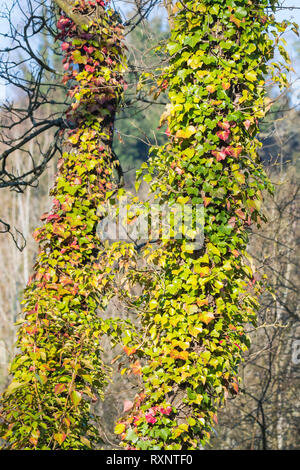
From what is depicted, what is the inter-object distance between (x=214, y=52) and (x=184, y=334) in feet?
6.02

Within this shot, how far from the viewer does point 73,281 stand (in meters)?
4.02

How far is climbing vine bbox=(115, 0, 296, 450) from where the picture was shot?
3014mm

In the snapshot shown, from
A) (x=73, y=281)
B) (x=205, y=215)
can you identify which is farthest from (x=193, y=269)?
(x=73, y=281)

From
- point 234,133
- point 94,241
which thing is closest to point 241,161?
point 234,133

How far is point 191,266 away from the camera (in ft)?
10.2

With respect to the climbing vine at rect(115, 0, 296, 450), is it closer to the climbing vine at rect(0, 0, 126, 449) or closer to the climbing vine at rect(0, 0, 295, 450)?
the climbing vine at rect(0, 0, 295, 450)

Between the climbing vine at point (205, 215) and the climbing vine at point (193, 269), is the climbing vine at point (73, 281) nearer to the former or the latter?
the climbing vine at point (193, 269)

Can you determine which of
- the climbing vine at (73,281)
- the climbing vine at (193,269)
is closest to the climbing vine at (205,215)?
the climbing vine at (193,269)

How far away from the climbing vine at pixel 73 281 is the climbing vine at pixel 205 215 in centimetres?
54

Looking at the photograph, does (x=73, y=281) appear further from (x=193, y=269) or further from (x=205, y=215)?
(x=205, y=215)

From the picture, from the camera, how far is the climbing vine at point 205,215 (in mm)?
3014

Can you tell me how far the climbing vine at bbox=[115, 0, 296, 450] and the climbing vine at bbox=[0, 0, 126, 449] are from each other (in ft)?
1.76

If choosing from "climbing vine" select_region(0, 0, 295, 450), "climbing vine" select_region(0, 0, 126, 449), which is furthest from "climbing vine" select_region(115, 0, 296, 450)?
"climbing vine" select_region(0, 0, 126, 449)

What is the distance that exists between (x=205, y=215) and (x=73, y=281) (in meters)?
1.46
